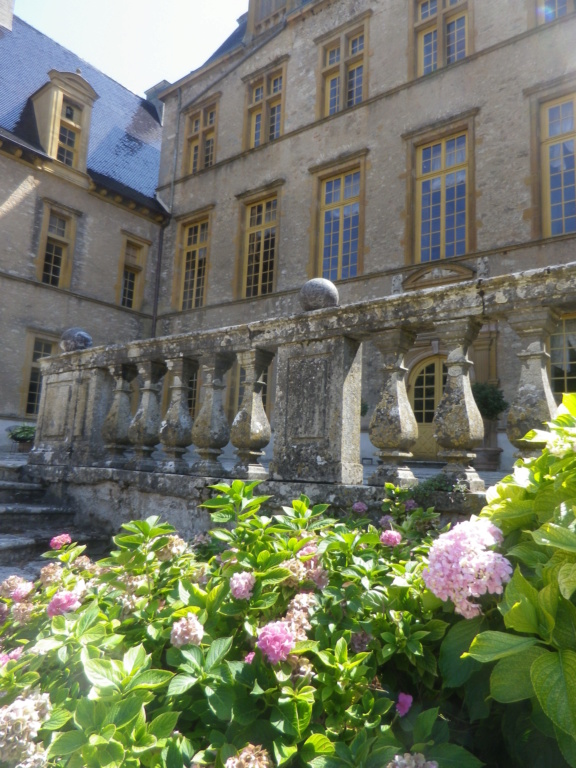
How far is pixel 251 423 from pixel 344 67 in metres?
12.5

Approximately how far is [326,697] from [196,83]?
59.6ft

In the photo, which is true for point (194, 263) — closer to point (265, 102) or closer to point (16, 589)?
point (265, 102)

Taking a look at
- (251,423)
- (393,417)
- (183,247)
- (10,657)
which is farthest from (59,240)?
(10,657)

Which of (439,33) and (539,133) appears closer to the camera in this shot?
(539,133)

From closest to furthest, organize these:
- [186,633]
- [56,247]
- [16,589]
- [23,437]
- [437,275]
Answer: [186,633] → [16,589] → [437,275] → [23,437] → [56,247]

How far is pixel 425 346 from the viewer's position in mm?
10391

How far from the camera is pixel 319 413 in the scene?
118 inches

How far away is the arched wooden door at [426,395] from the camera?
1014 centimetres

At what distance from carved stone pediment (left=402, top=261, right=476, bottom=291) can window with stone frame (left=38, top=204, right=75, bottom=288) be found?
909 centimetres

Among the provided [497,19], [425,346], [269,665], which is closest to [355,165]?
[497,19]

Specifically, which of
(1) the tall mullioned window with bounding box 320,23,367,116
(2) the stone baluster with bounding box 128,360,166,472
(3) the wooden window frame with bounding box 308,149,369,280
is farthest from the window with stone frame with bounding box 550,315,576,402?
(1) the tall mullioned window with bounding box 320,23,367,116

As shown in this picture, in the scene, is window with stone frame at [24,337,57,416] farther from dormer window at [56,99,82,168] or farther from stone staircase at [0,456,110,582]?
stone staircase at [0,456,110,582]

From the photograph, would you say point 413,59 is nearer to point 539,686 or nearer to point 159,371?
point 159,371

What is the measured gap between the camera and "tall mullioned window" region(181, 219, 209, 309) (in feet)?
50.0
